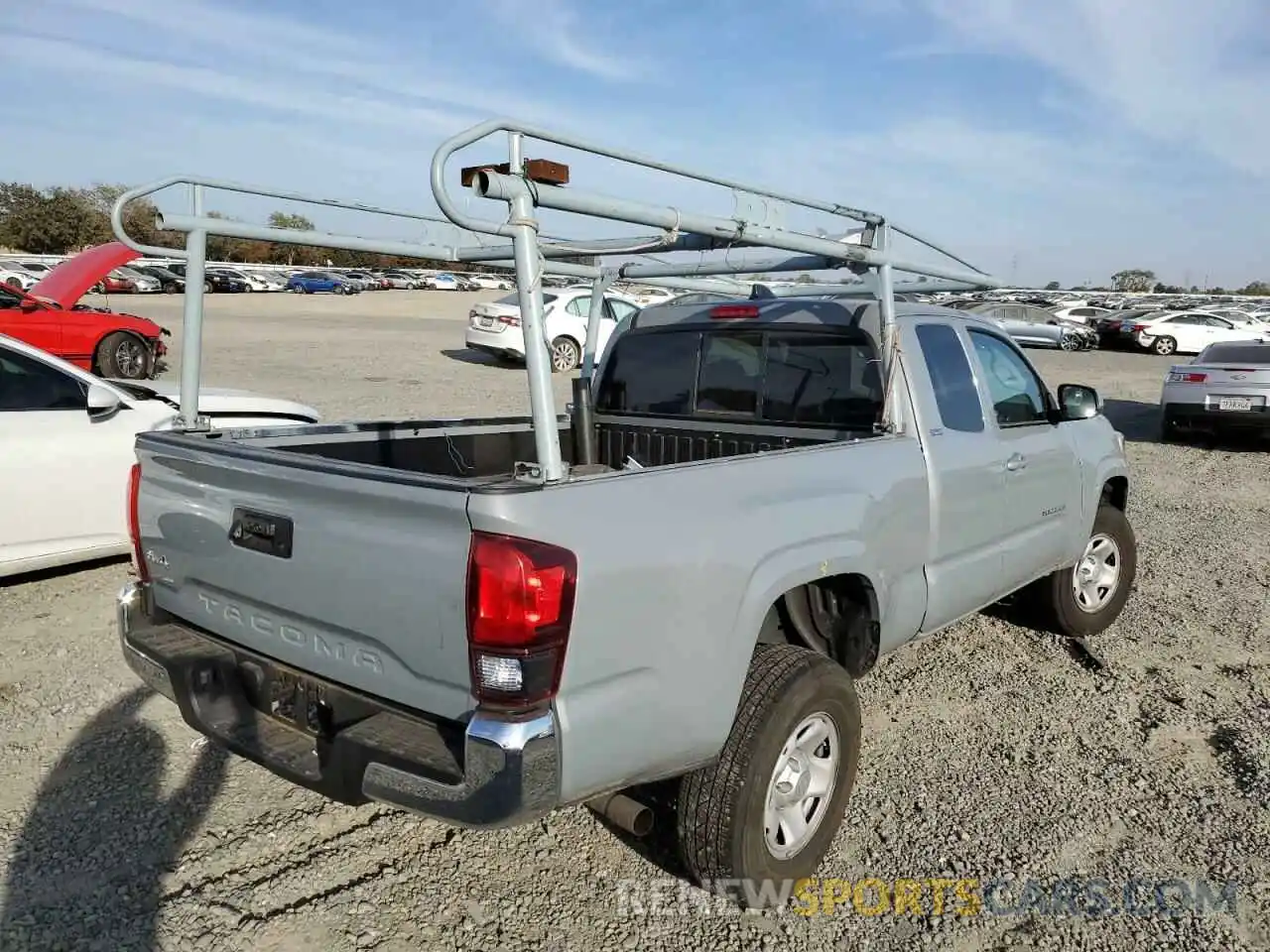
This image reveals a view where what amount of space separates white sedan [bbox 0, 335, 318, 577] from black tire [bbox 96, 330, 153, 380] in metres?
9.40

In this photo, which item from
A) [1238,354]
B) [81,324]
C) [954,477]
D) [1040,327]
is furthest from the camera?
[1040,327]

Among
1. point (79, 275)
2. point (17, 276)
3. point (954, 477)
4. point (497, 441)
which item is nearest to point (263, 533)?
point (497, 441)

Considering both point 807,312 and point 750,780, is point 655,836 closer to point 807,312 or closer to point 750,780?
point 750,780

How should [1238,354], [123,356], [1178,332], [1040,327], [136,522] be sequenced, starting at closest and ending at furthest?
1. [136,522]
2. [1238,354]
3. [123,356]
4. [1178,332]
5. [1040,327]

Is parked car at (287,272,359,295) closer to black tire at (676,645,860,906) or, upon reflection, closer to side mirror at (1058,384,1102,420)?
side mirror at (1058,384,1102,420)

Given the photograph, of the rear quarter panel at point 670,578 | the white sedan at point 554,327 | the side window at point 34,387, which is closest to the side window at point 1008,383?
the rear quarter panel at point 670,578

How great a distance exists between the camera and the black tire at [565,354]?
60.6 feet

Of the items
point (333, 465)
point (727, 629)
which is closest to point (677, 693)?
point (727, 629)

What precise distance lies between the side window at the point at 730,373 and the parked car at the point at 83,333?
11831 millimetres

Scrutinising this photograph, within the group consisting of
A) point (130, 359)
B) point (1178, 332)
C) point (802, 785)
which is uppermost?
point (1178, 332)

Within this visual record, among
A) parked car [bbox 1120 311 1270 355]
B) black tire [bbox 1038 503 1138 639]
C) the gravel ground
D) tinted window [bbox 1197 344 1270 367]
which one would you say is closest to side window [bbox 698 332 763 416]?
the gravel ground

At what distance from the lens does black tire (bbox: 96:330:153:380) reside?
1413cm

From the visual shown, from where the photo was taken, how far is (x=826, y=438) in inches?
156

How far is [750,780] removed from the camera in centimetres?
268
